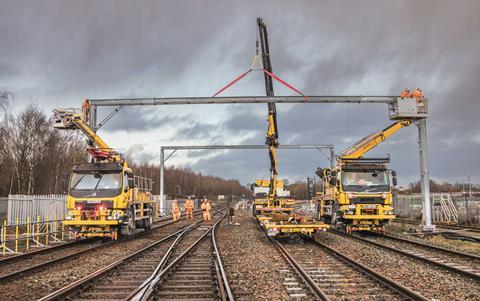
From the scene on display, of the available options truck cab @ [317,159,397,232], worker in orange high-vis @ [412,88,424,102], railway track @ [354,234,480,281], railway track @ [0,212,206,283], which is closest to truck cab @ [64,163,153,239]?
railway track @ [0,212,206,283]

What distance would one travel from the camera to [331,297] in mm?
7668

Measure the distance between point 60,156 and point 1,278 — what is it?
1649 inches

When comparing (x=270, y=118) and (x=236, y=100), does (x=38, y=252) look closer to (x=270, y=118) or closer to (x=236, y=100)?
(x=236, y=100)

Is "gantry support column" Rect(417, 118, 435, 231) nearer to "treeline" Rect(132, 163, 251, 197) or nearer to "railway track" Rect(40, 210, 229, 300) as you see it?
"railway track" Rect(40, 210, 229, 300)

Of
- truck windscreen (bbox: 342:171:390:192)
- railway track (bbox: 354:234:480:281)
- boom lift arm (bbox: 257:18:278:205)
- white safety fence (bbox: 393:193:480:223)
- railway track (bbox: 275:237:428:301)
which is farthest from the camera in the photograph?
white safety fence (bbox: 393:193:480:223)

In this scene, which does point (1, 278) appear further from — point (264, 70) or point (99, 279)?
point (264, 70)

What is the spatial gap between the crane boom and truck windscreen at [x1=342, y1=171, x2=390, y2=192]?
256cm

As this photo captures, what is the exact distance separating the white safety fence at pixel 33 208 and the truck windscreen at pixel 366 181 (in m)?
12.9

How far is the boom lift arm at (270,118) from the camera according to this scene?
20.2m

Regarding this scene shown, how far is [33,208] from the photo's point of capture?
20.6 metres

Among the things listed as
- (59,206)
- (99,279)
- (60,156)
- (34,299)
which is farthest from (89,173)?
(60,156)

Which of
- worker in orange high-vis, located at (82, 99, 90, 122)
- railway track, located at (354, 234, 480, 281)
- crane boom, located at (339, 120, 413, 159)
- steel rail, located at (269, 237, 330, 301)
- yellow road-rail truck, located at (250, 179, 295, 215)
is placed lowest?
railway track, located at (354, 234, 480, 281)

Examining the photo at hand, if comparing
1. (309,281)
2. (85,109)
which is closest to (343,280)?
(309,281)

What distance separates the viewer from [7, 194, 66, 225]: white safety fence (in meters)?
19.5
